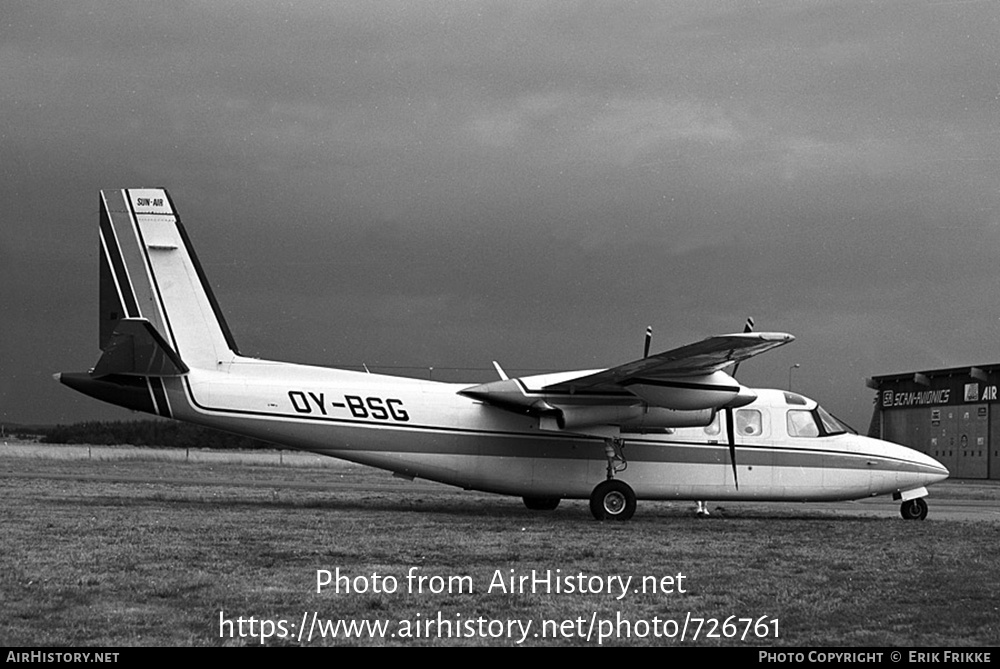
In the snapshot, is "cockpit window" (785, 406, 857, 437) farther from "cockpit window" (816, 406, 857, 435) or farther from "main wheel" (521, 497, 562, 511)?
"main wheel" (521, 497, 562, 511)

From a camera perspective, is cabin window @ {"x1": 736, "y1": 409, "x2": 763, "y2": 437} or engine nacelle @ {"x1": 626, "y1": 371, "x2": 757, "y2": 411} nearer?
engine nacelle @ {"x1": 626, "y1": 371, "x2": 757, "y2": 411}

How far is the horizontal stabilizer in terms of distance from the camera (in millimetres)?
18062

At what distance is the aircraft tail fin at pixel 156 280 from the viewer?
61.7 ft

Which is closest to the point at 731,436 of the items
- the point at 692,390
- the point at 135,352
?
the point at 692,390

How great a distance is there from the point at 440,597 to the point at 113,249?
471 inches

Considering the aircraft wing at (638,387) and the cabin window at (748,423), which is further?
the cabin window at (748,423)

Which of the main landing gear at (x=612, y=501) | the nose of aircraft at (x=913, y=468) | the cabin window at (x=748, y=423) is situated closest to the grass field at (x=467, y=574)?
the main landing gear at (x=612, y=501)

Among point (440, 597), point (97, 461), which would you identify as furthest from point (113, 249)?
point (97, 461)

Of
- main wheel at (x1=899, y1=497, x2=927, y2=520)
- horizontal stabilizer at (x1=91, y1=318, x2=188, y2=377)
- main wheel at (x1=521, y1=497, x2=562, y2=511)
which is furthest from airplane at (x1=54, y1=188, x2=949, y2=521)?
main wheel at (x1=899, y1=497, x2=927, y2=520)

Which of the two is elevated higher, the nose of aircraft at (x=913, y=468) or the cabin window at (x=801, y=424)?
the cabin window at (x=801, y=424)

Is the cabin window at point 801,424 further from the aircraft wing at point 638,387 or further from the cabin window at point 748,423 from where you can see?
the aircraft wing at point 638,387

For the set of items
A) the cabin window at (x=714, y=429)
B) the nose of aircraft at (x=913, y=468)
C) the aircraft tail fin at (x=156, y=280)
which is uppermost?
the aircraft tail fin at (x=156, y=280)

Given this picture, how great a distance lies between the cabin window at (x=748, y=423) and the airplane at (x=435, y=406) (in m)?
0.03

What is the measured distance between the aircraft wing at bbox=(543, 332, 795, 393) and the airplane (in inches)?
1.6
